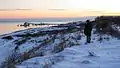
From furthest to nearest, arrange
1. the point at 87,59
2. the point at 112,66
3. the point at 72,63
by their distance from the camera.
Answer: the point at 87,59
the point at 72,63
the point at 112,66

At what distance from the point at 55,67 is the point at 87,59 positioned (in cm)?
165

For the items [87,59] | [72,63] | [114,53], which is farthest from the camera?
[114,53]

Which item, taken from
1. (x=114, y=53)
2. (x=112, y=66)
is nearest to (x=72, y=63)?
(x=112, y=66)

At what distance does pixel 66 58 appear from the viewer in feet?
35.7

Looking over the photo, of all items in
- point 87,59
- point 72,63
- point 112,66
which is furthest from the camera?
point 87,59

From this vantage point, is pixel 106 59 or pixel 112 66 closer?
pixel 112 66

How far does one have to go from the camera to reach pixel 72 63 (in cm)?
998

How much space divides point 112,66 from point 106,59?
1.42 meters

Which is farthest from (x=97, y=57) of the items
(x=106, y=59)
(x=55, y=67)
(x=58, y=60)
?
(x=55, y=67)

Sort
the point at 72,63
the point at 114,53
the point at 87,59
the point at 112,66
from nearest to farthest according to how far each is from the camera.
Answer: the point at 112,66, the point at 72,63, the point at 87,59, the point at 114,53

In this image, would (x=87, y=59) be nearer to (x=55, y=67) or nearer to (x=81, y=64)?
(x=81, y=64)

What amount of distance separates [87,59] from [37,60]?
1.57 meters

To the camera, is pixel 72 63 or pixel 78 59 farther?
pixel 78 59

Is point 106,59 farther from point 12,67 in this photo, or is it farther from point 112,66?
point 12,67
